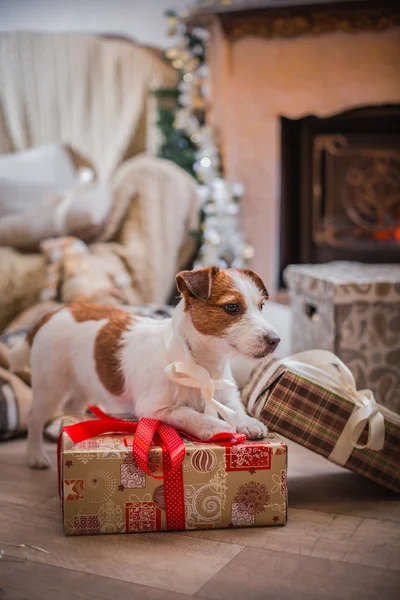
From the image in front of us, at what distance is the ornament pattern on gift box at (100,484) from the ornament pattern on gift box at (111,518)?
2 cm

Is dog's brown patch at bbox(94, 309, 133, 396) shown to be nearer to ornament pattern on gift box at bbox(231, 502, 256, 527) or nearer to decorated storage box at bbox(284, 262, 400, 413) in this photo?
ornament pattern on gift box at bbox(231, 502, 256, 527)

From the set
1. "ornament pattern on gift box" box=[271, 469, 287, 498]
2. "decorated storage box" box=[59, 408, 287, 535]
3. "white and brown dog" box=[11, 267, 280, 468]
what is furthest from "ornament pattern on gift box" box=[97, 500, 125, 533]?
"ornament pattern on gift box" box=[271, 469, 287, 498]

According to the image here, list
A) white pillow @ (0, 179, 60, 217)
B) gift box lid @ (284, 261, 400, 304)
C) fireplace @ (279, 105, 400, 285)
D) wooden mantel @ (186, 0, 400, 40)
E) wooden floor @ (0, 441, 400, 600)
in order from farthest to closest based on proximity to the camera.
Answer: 1. fireplace @ (279, 105, 400, 285)
2. wooden mantel @ (186, 0, 400, 40)
3. white pillow @ (0, 179, 60, 217)
4. gift box lid @ (284, 261, 400, 304)
5. wooden floor @ (0, 441, 400, 600)

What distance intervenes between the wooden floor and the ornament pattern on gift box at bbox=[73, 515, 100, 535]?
0.06ft

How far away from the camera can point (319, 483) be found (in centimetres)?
180

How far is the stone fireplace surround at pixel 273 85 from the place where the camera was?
3885 mm

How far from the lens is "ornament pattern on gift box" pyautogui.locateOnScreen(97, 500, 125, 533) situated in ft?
4.81

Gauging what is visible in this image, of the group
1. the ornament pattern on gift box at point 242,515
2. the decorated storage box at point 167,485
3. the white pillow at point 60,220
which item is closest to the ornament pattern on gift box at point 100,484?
the decorated storage box at point 167,485

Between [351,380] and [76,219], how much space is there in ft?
6.38

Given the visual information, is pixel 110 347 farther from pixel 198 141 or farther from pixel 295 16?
pixel 295 16

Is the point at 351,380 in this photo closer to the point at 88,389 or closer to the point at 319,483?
the point at 319,483

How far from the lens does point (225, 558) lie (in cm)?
137

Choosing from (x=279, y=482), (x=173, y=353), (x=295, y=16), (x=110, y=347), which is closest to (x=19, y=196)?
(x=295, y=16)

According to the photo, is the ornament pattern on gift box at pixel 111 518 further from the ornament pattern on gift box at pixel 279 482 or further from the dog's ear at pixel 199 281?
the dog's ear at pixel 199 281
